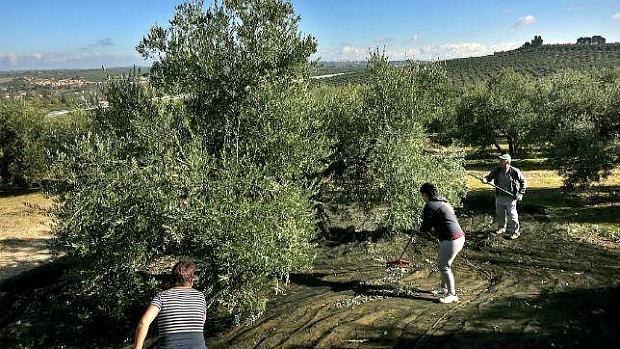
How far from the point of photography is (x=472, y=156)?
4997cm

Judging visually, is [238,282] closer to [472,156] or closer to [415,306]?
[415,306]

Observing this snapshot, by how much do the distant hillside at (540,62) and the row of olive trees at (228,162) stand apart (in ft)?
279

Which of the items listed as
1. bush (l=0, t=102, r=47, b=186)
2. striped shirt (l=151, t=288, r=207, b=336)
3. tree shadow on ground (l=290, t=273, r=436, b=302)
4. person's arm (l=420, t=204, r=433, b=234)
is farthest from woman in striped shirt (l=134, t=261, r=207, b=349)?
bush (l=0, t=102, r=47, b=186)

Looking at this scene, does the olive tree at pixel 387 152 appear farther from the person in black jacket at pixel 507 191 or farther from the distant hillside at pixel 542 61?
the distant hillside at pixel 542 61

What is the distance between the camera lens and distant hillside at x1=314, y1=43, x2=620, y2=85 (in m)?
107

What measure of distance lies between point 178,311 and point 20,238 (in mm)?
24796

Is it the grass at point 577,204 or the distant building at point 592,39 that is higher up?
the distant building at point 592,39

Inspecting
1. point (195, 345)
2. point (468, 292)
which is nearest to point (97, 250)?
point (195, 345)

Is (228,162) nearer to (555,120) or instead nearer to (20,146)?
(555,120)

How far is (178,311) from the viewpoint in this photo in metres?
6.53

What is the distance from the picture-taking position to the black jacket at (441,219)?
10812mm

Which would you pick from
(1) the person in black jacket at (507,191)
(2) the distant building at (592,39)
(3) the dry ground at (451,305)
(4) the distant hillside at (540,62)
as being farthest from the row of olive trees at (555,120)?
(2) the distant building at (592,39)

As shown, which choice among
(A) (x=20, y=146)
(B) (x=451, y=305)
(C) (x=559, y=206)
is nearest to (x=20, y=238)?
(A) (x=20, y=146)

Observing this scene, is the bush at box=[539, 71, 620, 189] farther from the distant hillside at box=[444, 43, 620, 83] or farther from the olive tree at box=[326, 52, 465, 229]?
the distant hillside at box=[444, 43, 620, 83]
